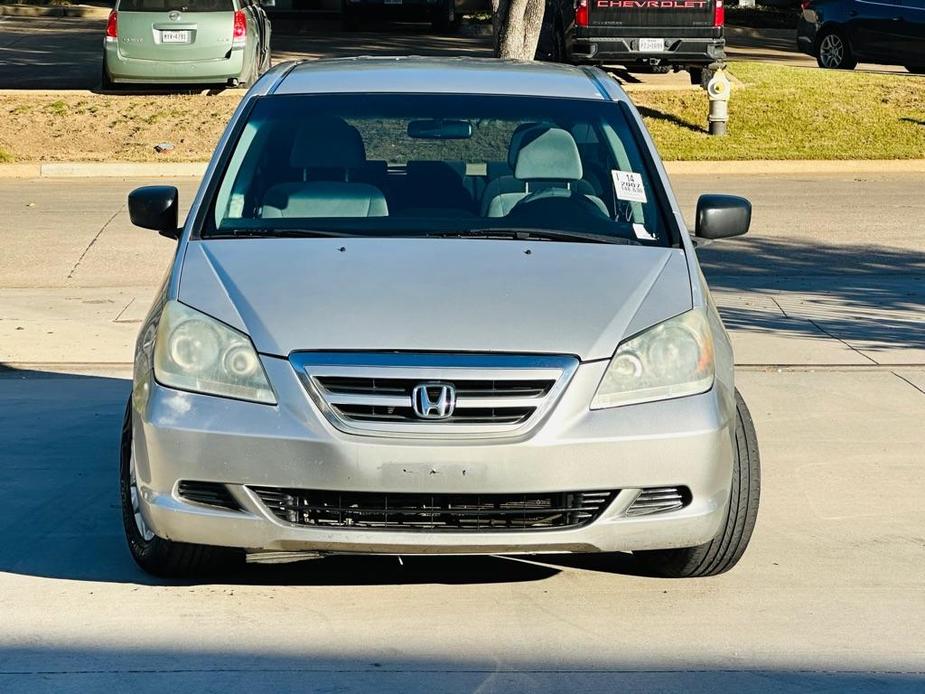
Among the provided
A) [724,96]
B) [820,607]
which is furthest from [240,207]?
[724,96]

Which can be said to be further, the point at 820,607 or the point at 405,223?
the point at 405,223

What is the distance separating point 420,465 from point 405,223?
1.31 meters

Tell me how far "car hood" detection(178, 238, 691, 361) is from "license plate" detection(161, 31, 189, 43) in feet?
49.9

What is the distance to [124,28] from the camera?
20125mm

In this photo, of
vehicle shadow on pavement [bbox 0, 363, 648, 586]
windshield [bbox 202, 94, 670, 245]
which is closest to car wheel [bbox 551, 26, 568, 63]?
vehicle shadow on pavement [bbox 0, 363, 648, 586]

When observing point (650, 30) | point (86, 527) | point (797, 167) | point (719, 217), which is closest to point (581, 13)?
point (650, 30)

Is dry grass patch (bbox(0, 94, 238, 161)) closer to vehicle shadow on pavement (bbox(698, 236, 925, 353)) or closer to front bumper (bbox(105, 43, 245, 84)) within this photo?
front bumper (bbox(105, 43, 245, 84))

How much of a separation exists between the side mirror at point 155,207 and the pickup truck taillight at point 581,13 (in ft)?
48.8

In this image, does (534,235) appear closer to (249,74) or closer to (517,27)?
(517,27)

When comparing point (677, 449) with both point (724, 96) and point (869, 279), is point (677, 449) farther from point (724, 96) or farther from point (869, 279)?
point (724, 96)

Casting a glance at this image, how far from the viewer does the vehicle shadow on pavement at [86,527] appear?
17.9ft

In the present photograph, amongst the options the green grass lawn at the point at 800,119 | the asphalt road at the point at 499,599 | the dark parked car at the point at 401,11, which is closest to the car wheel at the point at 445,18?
the dark parked car at the point at 401,11

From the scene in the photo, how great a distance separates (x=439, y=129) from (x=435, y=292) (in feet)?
4.31

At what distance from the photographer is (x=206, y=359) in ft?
16.1
